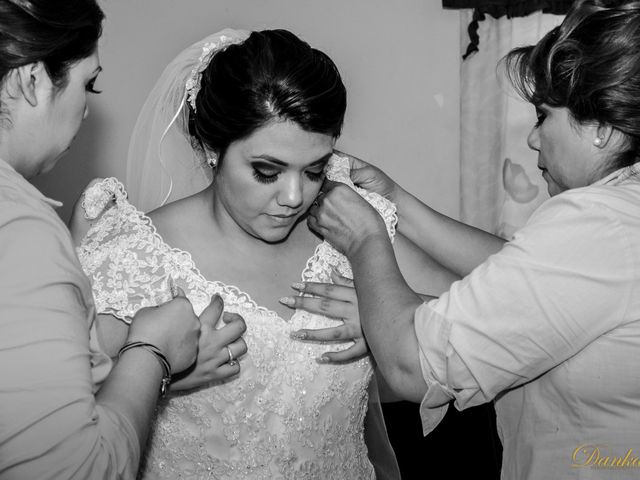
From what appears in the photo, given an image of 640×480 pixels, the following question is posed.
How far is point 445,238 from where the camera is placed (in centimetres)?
192

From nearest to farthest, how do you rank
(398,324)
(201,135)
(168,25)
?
(398,324)
(201,135)
(168,25)

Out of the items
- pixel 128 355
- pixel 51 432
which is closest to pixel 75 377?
pixel 51 432

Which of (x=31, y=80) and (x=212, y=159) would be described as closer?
(x=31, y=80)

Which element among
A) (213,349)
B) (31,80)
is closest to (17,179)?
(31,80)

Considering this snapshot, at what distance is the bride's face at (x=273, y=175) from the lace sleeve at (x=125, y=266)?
0.21 meters

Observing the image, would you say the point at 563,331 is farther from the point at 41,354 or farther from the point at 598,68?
the point at 41,354

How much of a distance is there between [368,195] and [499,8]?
1175 millimetres

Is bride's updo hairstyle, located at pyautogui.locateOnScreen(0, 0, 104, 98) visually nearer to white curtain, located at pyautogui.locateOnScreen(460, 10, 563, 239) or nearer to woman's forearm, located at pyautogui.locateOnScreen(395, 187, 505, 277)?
woman's forearm, located at pyautogui.locateOnScreen(395, 187, 505, 277)

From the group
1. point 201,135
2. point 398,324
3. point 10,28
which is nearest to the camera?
point 10,28

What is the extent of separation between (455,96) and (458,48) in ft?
0.58

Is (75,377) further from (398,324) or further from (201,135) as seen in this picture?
(201,135)

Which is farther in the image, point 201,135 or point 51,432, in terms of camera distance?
point 201,135

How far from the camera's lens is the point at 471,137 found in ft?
9.31

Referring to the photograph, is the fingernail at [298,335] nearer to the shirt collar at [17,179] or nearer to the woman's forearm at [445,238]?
the woman's forearm at [445,238]
